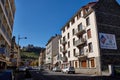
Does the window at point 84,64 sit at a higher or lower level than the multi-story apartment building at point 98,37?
lower

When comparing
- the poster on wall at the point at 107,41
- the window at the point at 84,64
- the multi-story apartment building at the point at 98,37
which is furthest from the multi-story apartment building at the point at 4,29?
the poster on wall at the point at 107,41

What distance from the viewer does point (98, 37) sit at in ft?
103

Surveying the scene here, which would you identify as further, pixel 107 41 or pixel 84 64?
pixel 84 64

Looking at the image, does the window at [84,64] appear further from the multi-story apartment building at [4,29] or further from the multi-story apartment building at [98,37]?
the multi-story apartment building at [4,29]

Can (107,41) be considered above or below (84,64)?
above

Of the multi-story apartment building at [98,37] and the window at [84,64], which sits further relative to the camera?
the window at [84,64]

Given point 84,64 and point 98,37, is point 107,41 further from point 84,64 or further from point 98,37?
point 84,64

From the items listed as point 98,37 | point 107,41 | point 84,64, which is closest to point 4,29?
point 98,37

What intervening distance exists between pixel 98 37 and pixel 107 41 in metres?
2.34

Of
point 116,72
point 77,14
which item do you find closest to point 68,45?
point 77,14

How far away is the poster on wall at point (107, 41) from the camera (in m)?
31.7

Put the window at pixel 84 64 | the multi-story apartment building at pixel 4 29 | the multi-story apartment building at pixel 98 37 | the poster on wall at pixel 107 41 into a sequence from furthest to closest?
the window at pixel 84 64, the poster on wall at pixel 107 41, the multi-story apartment building at pixel 98 37, the multi-story apartment building at pixel 4 29

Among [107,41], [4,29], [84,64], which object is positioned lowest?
[84,64]

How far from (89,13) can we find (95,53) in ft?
30.4
